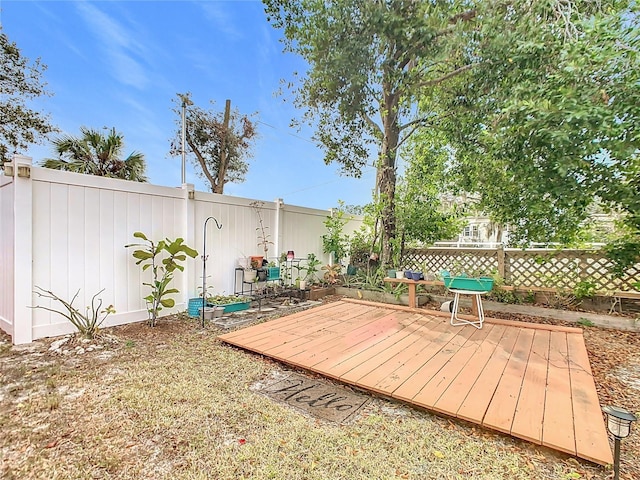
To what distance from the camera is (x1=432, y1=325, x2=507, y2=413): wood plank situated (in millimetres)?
2194

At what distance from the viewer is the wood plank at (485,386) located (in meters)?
2.09

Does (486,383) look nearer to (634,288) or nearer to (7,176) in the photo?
(634,288)

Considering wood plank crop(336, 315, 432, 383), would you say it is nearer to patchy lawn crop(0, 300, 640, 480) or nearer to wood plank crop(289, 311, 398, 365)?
wood plank crop(289, 311, 398, 365)

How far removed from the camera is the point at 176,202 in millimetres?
4844

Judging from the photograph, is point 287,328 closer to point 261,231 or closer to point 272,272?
point 272,272

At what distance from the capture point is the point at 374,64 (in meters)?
5.61

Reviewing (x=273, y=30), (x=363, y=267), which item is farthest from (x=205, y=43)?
(x=363, y=267)

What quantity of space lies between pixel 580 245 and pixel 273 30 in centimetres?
676

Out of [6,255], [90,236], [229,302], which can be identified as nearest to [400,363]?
[229,302]

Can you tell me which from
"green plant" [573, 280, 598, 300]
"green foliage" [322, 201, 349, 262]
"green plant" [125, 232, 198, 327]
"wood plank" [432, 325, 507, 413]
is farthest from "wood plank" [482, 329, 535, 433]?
"green foliage" [322, 201, 349, 262]

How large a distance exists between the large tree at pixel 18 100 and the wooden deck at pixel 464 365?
8.63 m

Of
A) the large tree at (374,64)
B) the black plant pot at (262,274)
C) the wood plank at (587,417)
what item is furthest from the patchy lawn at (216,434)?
the large tree at (374,64)

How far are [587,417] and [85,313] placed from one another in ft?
16.4

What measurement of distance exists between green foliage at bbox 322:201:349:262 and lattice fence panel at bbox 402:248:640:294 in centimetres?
200
